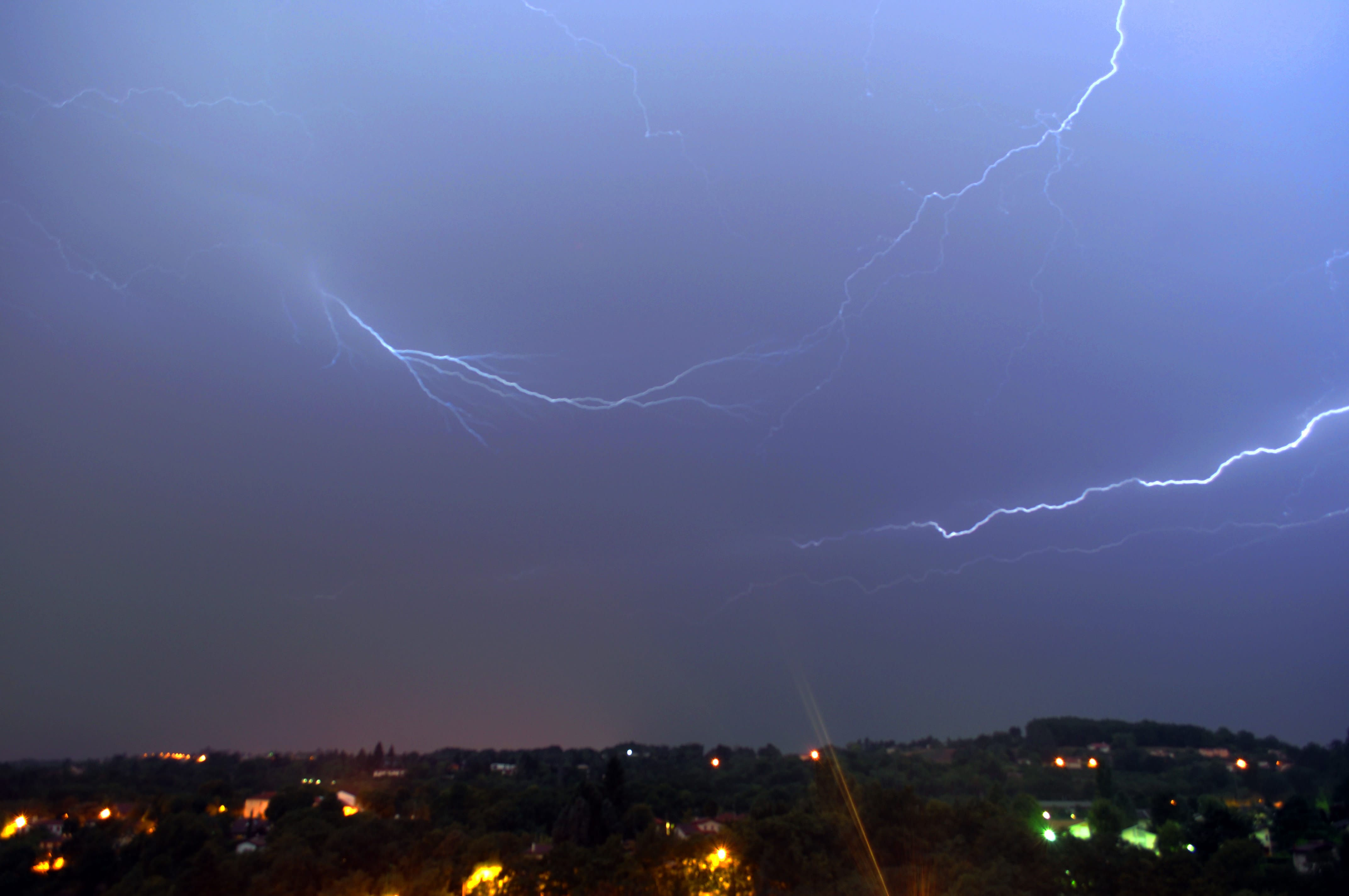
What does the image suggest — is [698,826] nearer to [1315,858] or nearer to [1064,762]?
[1315,858]

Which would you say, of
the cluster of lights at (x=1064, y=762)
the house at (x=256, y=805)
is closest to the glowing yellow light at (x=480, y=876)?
the house at (x=256, y=805)

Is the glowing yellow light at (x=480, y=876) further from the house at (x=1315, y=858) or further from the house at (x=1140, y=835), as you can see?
the house at (x=1140, y=835)

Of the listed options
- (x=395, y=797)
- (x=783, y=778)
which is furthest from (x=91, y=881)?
(x=783, y=778)

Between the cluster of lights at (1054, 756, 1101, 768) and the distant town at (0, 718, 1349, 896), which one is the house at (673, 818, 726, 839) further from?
the cluster of lights at (1054, 756, 1101, 768)

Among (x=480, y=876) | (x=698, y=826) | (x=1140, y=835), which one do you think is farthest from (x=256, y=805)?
(x=1140, y=835)

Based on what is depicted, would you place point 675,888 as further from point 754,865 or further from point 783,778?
point 783,778

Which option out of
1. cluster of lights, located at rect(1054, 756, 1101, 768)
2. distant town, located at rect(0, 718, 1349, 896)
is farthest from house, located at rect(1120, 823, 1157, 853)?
cluster of lights, located at rect(1054, 756, 1101, 768)
